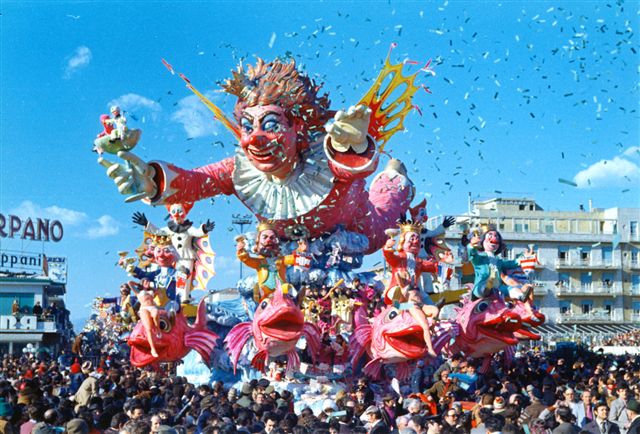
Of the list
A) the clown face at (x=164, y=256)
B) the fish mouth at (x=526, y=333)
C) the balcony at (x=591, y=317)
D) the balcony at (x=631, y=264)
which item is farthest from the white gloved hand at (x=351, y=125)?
the balcony at (x=631, y=264)

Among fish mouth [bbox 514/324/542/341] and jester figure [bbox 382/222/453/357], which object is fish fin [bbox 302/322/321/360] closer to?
jester figure [bbox 382/222/453/357]

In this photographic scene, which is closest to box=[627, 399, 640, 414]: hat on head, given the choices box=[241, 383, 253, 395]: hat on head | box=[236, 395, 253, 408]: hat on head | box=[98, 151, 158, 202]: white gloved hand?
box=[236, 395, 253, 408]: hat on head

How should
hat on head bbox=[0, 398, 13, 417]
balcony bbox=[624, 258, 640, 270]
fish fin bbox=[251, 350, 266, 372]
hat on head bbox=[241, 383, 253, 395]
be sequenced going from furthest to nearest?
balcony bbox=[624, 258, 640, 270] < fish fin bbox=[251, 350, 266, 372] < hat on head bbox=[241, 383, 253, 395] < hat on head bbox=[0, 398, 13, 417]

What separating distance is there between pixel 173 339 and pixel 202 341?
572mm

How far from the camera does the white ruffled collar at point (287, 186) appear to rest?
17.3m

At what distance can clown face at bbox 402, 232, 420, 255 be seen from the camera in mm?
16281

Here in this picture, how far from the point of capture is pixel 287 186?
17594 millimetres

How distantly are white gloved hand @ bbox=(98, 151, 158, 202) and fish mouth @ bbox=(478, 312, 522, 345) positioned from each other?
6765 mm

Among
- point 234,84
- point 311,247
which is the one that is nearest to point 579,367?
point 311,247

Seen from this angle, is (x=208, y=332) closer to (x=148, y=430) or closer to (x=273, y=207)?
(x=273, y=207)

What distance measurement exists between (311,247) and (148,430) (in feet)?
38.5

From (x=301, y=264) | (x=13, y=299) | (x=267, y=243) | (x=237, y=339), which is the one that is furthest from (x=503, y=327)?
(x=13, y=299)

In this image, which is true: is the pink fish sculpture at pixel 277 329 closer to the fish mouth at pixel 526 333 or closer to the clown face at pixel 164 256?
the clown face at pixel 164 256

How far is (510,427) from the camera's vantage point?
665 cm
